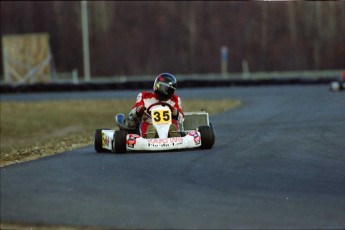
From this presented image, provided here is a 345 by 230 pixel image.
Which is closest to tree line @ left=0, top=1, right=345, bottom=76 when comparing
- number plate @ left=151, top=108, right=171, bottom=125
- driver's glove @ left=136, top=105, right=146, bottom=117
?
driver's glove @ left=136, top=105, right=146, bottom=117

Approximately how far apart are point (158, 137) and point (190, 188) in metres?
4.25

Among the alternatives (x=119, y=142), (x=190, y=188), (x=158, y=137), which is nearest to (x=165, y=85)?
(x=158, y=137)

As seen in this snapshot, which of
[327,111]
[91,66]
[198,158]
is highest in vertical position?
[198,158]

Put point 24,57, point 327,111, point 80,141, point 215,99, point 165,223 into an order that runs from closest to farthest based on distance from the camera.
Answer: point 165,223, point 80,141, point 327,111, point 215,99, point 24,57

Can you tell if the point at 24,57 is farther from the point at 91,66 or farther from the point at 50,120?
the point at 50,120

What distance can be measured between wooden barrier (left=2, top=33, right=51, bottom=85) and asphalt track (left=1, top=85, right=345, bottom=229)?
39476 mm

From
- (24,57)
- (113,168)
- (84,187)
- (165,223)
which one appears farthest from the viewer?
(24,57)

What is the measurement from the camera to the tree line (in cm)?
5997

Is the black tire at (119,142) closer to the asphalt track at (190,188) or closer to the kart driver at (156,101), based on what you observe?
the asphalt track at (190,188)

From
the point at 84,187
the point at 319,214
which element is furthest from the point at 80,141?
the point at 319,214

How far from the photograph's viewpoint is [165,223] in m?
6.63

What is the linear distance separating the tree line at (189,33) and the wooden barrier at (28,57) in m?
7.68

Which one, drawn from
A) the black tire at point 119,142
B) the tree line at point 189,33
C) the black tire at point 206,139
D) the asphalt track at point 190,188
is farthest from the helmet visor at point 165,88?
the tree line at point 189,33

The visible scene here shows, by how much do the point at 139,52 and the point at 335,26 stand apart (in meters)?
12.4
